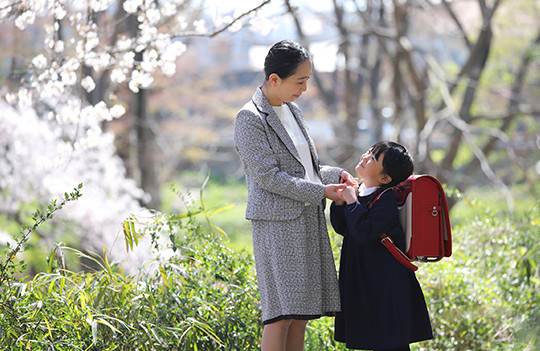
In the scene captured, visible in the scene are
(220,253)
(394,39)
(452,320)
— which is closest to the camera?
(220,253)

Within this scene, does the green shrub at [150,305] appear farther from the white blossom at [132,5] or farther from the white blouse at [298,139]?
the white blossom at [132,5]

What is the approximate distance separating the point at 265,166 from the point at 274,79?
31 centimetres

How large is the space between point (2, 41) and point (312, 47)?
5099 mm

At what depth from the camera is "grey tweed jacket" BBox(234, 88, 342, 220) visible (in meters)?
2.18

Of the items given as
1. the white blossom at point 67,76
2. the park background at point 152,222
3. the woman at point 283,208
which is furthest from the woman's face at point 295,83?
the white blossom at point 67,76

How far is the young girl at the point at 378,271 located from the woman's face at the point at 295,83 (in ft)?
1.11

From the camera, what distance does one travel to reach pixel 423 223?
2.18 metres

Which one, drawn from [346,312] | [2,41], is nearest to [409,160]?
[346,312]

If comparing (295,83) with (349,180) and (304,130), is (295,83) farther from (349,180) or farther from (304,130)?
(349,180)

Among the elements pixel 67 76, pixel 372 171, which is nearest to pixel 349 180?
pixel 372 171

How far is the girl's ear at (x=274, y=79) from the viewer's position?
7.36 feet

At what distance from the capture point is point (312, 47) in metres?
8.43

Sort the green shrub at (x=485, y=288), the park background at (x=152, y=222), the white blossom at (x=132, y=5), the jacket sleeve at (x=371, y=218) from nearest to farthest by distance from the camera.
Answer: the jacket sleeve at (x=371, y=218) < the park background at (x=152, y=222) < the green shrub at (x=485, y=288) < the white blossom at (x=132, y=5)

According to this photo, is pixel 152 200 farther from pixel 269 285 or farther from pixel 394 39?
pixel 269 285
